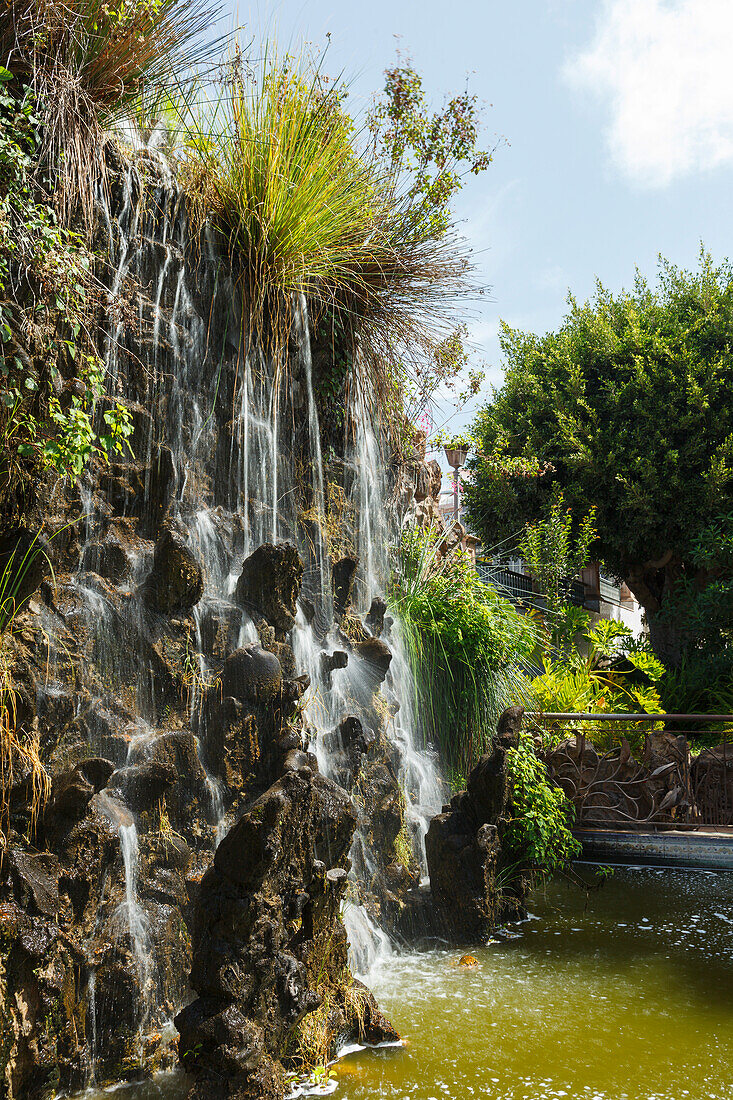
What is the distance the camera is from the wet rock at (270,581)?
5031 millimetres

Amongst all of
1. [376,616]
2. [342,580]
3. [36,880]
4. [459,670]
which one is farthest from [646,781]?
[36,880]

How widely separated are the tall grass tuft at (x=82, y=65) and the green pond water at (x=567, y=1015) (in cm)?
470

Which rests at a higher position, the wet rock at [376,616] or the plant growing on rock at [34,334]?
the plant growing on rock at [34,334]

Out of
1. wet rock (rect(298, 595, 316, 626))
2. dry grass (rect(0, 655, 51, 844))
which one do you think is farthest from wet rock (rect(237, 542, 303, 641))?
dry grass (rect(0, 655, 51, 844))

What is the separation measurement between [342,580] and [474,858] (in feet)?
7.63

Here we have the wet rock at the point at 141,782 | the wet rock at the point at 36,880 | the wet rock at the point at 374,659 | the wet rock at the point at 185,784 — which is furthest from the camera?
the wet rock at the point at 374,659

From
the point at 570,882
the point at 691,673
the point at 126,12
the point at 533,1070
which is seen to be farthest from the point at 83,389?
the point at 691,673

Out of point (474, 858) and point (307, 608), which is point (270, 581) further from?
point (474, 858)

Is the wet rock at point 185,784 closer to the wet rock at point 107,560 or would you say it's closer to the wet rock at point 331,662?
the wet rock at point 107,560

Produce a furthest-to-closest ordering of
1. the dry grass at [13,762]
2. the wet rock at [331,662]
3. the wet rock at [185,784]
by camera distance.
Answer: the wet rock at [331,662] < the wet rock at [185,784] < the dry grass at [13,762]

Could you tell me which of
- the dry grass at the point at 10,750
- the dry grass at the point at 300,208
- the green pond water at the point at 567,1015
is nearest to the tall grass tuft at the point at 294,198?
the dry grass at the point at 300,208

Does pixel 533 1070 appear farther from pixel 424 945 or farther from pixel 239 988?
pixel 424 945

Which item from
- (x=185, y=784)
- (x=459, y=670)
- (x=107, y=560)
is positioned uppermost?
(x=107, y=560)

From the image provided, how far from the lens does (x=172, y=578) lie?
177 inches
